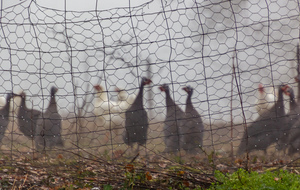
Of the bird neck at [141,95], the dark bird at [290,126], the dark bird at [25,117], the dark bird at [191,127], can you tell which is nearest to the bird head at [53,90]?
the dark bird at [25,117]

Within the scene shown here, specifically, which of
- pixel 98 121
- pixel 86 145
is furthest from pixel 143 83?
pixel 86 145

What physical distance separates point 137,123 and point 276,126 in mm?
1554

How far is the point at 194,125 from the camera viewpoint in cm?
432

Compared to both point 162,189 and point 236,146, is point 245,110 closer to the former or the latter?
point 236,146

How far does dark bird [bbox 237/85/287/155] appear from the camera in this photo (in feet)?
13.5

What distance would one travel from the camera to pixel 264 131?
414 cm

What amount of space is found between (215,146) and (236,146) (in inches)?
9.4

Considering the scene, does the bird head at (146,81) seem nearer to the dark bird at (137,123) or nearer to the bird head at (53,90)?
the dark bird at (137,123)

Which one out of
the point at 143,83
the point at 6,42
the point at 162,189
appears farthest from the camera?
the point at 143,83

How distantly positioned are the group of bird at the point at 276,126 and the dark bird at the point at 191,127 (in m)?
0.45

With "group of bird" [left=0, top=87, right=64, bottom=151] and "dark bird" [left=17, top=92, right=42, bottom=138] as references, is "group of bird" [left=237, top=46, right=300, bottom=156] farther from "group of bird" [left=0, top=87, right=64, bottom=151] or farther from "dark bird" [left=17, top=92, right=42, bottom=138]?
"dark bird" [left=17, top=92, right=42, bottom=138]

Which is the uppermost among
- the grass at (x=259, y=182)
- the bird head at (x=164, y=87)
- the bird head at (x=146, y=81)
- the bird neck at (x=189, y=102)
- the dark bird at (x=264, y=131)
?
the bird head at (x=146, y=81)

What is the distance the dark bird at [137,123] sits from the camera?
13.4 feet

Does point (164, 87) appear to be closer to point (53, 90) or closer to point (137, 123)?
A: point (137, 123)
